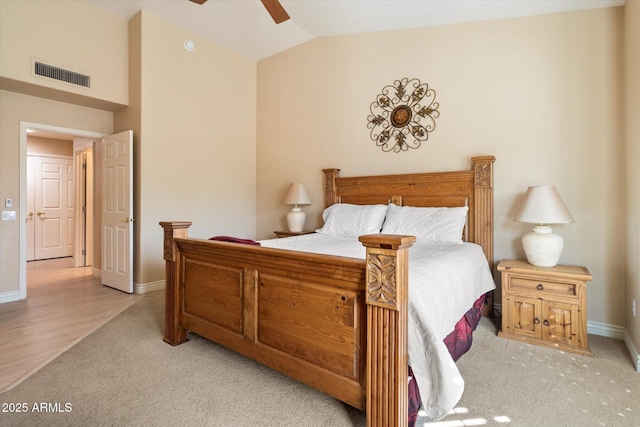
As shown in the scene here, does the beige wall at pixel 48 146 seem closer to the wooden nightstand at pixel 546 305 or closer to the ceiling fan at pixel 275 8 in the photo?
the ceiling fan at pixel 275 8

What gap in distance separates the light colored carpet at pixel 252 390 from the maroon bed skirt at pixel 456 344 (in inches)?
5.9

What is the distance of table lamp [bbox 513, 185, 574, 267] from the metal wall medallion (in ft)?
4.25

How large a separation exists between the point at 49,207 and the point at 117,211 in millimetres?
3772

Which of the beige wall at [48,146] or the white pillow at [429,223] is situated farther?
the beige wall at [48,146]

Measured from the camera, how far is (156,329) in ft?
9.29

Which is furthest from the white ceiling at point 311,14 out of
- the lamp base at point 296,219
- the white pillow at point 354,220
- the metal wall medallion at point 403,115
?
the lamp base at point 296,219

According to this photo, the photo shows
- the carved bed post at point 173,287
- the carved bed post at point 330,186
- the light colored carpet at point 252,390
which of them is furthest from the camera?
the carved bed post at point 330,186

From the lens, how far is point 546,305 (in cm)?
251

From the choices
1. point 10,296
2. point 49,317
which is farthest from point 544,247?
point 10,296

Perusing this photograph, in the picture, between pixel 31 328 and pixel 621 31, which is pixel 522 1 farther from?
pixel 31 328

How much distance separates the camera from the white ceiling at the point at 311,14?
9.78 ft

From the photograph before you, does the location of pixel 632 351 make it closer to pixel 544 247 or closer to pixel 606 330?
pixel 606 330

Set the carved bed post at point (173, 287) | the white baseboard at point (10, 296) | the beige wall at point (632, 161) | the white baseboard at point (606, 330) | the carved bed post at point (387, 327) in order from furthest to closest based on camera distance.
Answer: the white baseboard at point (10, 296) → the white baseboard at point (606, 330) → the carved bed post at point (173, 287) → the beige wall at point (632, 161) → the carved bed post at point (387, 327)

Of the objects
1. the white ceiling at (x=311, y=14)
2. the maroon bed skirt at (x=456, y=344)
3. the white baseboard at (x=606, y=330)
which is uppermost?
the white ceiling at (x=311, y=14)
